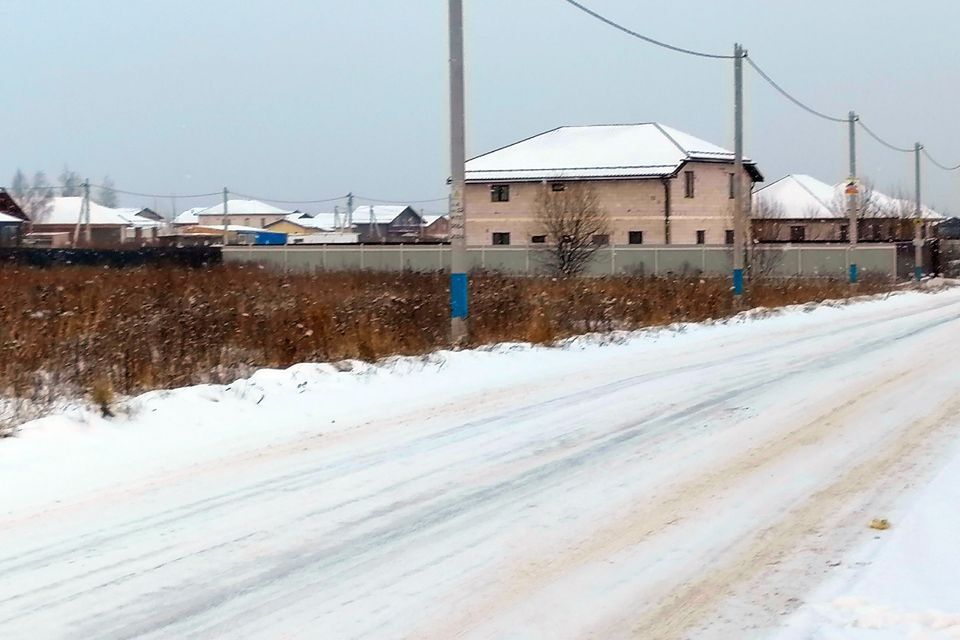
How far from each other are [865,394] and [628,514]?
6.61m


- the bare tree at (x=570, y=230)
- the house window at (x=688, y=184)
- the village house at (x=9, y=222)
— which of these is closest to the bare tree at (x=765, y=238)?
the house window at (x=688, y=184)

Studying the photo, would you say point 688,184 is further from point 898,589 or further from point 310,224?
point 310,224

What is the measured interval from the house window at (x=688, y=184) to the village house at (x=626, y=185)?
2.2 inches

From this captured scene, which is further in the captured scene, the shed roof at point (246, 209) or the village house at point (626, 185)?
the shed roof at point (246, 209)

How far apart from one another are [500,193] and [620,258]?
11.9m

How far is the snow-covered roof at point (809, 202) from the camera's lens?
83.2m

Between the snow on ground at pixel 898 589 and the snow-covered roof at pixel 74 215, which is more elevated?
the snow-covered roof at pixel 74 215

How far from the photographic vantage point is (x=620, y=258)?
2157 inches

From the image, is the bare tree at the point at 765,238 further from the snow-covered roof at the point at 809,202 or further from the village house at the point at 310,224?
the village house at the point at 310,224

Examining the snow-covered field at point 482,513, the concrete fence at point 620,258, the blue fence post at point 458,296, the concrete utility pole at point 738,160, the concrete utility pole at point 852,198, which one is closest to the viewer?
the snow-covered field at point 482,513

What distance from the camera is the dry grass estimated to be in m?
11.9

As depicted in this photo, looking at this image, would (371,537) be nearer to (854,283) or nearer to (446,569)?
(446,569)

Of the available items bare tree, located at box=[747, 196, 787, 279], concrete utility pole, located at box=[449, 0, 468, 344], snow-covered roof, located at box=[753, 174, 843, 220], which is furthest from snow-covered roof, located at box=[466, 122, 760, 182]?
concrete utility pole, located at box=[449, 0, 468, 344]

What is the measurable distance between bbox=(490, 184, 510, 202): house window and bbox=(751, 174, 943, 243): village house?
1582 centimetres
